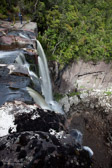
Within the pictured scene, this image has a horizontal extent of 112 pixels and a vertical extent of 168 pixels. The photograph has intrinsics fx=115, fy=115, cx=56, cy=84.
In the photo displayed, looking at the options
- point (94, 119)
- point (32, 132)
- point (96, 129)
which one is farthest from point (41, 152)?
point (94, 119)

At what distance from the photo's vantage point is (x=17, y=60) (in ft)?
20.9

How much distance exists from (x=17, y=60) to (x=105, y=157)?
10074 mm

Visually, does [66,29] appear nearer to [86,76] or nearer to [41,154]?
[86,76]

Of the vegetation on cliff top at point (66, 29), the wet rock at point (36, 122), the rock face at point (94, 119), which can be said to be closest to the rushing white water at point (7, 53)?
the wet rock at point (36, 122)

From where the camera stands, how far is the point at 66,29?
11.1 metres

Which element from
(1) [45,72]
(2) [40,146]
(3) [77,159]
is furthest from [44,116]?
(1) [45,72]

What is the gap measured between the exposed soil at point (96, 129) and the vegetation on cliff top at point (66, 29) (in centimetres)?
613

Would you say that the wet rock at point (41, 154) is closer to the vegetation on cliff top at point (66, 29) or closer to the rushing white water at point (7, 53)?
the rushing white water at point (7, 53)

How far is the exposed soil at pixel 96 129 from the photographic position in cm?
942

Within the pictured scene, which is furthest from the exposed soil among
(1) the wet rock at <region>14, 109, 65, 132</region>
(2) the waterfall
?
(1) the wet rock at <region>14, 109, 65, 132</region>

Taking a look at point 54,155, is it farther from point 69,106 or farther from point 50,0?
point 50,0

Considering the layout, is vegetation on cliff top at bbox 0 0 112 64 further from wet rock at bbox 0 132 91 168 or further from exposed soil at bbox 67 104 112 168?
wet rock at bbox 0 132 91 168

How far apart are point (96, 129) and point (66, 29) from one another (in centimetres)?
1025

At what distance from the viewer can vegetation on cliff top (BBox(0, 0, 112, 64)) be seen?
11492mm
